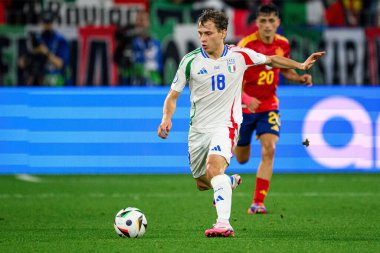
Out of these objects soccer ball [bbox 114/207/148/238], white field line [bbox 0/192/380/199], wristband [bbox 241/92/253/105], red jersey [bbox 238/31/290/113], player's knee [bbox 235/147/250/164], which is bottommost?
white field line [bbox 0/192/380/199]

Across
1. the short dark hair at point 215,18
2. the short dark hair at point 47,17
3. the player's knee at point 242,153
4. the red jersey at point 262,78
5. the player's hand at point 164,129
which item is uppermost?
the short dark hair at point 47,17

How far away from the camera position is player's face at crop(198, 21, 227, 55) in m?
8.10

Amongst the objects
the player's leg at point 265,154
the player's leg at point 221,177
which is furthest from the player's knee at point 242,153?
the player's leg at point 221,177

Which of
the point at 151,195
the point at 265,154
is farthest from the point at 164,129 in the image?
the point at 151,195

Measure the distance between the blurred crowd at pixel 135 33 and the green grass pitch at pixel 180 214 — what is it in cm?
387

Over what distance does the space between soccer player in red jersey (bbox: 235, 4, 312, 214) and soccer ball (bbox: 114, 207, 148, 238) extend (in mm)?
2511

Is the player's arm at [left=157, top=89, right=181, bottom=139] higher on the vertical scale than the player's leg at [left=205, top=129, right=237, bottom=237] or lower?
higher

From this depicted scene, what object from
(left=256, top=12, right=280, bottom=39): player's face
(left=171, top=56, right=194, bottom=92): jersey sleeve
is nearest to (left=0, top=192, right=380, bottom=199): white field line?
(left=256, top=12, right=280, bottom=39): player's face

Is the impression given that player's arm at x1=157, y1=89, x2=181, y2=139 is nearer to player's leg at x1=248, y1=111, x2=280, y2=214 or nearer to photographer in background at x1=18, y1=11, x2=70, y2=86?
player's leg at x1=248, y1=111, x2=280, y2=214

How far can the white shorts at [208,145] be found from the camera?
808cm

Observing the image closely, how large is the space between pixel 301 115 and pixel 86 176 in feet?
11.2

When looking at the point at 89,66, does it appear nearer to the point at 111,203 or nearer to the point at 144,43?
the point at 144,43

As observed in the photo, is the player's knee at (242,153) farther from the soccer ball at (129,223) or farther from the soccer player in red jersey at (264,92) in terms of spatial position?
the soccer ball at (129,223)

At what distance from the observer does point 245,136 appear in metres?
10.6
